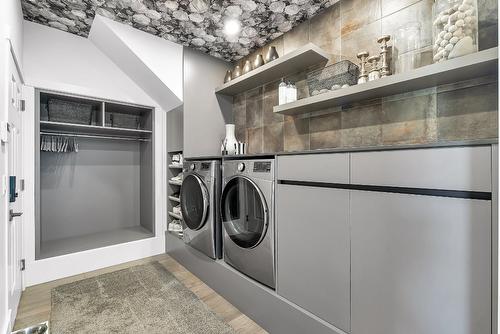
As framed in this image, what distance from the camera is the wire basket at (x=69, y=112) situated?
8.75 ft

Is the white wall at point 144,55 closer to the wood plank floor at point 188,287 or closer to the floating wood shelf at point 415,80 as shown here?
the floating wood shelf at point 415,80

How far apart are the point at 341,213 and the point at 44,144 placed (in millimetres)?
3182

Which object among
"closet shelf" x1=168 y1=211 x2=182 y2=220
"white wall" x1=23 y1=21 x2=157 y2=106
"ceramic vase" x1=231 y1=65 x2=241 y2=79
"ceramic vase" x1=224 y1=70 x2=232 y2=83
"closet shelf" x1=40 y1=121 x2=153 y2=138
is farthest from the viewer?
"closet shelf" x1=168 y1=211 x2=182 y2=220

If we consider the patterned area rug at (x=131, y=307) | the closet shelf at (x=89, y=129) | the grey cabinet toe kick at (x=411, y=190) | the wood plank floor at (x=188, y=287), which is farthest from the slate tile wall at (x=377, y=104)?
the closet shelf at (x=89, y=129)

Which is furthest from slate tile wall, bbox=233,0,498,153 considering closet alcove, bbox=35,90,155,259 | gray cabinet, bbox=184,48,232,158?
closet alcove, bbox=35,90,155,259

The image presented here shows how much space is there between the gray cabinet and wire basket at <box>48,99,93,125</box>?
1213 mm

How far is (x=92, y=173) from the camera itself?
3.24 meters

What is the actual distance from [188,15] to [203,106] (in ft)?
3.11

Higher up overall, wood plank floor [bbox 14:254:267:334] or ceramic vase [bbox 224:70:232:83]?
ceramic vase [bbox 224:70:232:83]

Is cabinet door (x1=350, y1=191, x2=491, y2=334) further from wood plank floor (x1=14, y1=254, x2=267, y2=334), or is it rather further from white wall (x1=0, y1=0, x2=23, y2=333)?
white wall (x1=0, y1=0, x2=23, y2=333)

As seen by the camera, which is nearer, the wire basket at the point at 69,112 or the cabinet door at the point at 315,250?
the cabinet door at the point at 315,250

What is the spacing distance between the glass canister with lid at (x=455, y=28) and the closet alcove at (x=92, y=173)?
2.91 metres

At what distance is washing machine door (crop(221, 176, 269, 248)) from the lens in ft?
5.83

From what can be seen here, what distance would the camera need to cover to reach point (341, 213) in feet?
4.23
